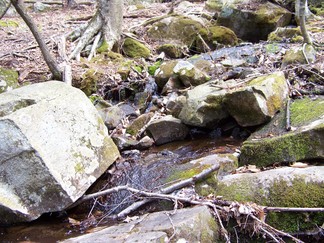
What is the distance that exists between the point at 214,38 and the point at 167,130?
4892 millimetres

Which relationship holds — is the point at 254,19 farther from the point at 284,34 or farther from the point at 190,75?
the point at 190,75

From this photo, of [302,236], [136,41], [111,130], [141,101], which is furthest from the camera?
[136,41]

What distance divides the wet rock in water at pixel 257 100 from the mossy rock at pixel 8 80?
4.33 m

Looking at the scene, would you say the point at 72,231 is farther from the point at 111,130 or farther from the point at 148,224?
the point at 111,130

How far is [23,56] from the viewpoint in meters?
8.27

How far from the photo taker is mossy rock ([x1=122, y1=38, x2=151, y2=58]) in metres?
9.05

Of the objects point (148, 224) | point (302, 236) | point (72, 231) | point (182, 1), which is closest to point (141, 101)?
point (72, 231)

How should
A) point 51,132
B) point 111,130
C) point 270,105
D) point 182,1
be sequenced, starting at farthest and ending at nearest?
1. point 182,1
2. point 111,130
3. point 270,105
4. point 51,132

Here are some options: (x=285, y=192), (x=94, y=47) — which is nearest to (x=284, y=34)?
(x=94, y=47)

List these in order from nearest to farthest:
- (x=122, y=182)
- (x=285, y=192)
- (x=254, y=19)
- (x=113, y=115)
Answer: (x=285, y=192) → (x=122, y=182) → (x=113, y=115) → (x=254, y=19)

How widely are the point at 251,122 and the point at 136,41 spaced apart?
5589 mm

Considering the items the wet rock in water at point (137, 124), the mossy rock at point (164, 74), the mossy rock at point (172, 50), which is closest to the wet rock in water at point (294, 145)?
the wet rock in water at point (137, 124)

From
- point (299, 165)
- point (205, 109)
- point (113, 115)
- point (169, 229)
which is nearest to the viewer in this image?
point (169, 229)

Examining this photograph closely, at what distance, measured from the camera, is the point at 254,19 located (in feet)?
31.4
